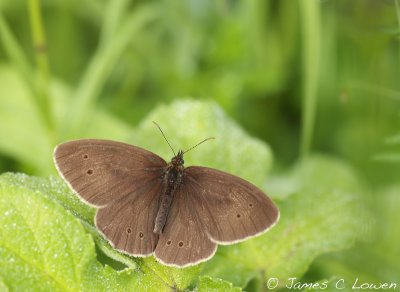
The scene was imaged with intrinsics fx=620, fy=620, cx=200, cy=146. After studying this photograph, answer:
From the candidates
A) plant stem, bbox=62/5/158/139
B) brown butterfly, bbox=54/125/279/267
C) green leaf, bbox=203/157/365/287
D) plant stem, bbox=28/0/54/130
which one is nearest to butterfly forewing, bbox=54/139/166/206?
brown butterfly, bbox=54/125/279/267

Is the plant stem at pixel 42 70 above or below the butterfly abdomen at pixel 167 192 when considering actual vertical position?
above

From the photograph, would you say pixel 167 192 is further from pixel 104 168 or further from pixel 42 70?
pixel 42 70

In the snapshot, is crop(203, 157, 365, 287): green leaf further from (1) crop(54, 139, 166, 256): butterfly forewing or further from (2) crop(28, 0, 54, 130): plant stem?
(2) crop(28, 0, 54, 130): plant stem

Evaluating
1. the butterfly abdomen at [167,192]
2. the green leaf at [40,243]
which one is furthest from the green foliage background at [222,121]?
the butterfly abdomen at [167,192]

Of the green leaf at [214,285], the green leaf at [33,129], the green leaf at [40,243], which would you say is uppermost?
the green leaf at [33,129]

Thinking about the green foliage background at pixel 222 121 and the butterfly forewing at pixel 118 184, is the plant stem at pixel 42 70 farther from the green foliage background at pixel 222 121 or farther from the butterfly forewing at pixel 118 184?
the butterfly forewing at pixel 118 184

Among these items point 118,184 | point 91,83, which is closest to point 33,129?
point 91,83
